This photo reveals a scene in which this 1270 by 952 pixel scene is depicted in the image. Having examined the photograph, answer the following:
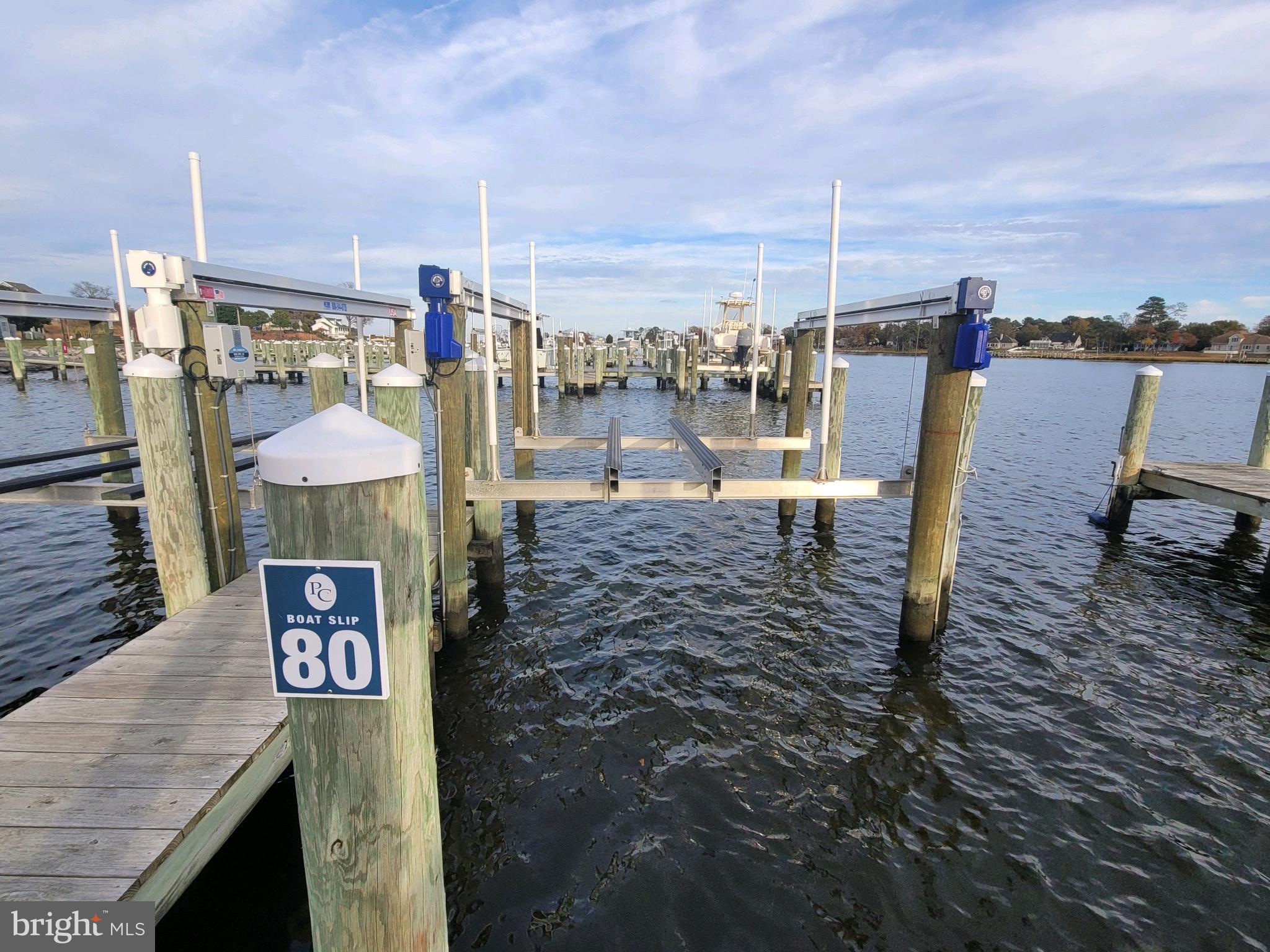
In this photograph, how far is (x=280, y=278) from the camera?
20.6 ft

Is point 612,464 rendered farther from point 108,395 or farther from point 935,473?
point 108,395

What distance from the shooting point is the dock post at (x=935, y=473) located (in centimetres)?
600

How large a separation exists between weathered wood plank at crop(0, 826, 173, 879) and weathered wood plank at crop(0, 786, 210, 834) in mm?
39

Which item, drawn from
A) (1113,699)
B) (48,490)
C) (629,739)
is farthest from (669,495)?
(48,490)

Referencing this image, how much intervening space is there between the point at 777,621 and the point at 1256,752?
177 inches

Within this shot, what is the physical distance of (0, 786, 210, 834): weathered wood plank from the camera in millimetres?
2873

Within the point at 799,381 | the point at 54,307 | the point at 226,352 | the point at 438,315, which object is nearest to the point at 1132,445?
the point at 799,381

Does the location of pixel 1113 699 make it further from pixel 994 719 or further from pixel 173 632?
pixel 173 632

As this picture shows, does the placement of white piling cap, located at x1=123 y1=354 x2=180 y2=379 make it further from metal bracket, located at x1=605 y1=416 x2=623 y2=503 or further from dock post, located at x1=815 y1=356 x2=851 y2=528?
dock post, located at x1=815 y1=356 x2=851 y2=528

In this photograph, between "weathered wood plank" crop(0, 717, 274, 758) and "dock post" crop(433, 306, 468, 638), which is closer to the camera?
"weathered wood plank" crop(0, 717, 274, 758)

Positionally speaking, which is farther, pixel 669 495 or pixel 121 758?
pixel 669 495

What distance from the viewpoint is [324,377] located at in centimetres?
848

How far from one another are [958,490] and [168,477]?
749cm

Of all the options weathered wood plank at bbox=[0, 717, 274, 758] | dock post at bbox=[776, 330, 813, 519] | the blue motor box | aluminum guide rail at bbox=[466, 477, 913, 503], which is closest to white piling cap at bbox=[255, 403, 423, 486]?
weathered wood plank at bbox=[0, 717, 274, 758]
